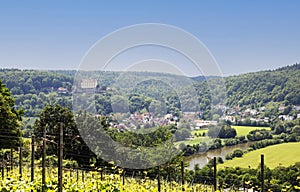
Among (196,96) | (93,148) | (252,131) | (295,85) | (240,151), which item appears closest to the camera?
(196,96)

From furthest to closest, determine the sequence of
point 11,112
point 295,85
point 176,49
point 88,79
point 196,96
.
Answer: point 295,85 → point 11,112 → point 196,96 → point 88,79 → point 176,49

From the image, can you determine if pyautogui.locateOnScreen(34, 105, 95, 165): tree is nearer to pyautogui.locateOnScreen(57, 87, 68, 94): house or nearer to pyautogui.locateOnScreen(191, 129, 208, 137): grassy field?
pyautogui.locateOnScreen(191, 129, 208, 137): grassy field

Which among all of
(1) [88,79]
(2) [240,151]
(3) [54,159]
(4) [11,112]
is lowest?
(2) [240,151]

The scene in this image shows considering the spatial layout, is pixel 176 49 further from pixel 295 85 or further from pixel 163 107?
pixel 295 85

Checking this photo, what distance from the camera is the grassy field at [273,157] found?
160 feet

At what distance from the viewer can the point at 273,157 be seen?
5234 cm

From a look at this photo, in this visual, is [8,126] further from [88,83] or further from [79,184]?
[79,184]

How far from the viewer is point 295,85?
3342 inches

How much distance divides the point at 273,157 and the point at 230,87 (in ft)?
61.7

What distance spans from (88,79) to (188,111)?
4.58 meters

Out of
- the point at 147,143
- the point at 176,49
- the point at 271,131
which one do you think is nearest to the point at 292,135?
the point at 271,131

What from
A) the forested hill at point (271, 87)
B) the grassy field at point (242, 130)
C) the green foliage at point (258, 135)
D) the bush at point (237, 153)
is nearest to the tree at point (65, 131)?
the bush at point (237, 153)

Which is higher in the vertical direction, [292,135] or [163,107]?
[163,107]

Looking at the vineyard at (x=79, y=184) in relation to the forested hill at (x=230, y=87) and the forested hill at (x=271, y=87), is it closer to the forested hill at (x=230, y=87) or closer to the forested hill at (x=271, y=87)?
the forested hill at (x=230, y=87)
